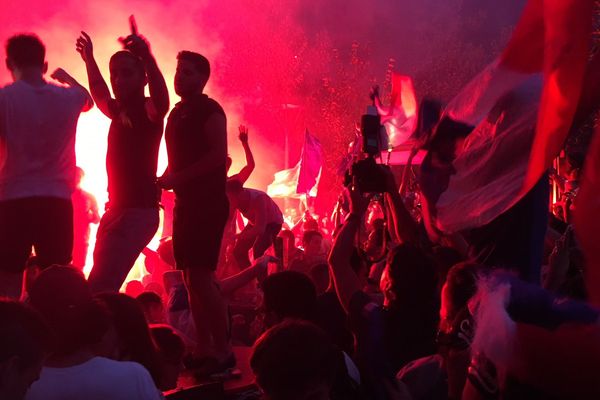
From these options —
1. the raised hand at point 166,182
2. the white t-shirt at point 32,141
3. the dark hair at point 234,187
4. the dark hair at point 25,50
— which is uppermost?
the dark hair at point 25,50

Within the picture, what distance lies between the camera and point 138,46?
481cm

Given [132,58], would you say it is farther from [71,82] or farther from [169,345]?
[169,345]

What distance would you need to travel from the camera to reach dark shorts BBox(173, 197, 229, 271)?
476 cm

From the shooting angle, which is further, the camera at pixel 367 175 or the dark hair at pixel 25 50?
the dark hair at pixel 25 50

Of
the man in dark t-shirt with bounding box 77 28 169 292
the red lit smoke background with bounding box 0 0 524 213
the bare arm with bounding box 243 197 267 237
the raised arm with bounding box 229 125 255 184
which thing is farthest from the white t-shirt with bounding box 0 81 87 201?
the red lit smoke background with bounding box 0 0 524 213

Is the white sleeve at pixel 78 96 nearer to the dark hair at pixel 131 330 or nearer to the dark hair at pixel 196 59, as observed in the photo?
the dark hair at pixel 196 59

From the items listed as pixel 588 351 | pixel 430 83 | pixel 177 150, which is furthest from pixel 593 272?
pixel 430 83

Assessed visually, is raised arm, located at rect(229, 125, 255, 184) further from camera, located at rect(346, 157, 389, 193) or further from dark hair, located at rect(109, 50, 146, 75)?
camera, located at rect(346, 157, 389, 193)

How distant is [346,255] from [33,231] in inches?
76.3

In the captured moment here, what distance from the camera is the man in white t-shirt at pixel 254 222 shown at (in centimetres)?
959

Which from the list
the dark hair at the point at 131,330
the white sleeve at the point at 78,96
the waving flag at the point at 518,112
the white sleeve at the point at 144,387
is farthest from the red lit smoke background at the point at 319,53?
the white sleeve at the point at 144,387

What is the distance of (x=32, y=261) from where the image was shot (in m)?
6.05

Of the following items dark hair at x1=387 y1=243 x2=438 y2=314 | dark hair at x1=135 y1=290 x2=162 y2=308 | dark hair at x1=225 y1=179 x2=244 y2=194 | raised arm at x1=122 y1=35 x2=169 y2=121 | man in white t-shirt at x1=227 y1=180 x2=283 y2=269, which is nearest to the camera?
dark hair at x1=387 y1=243 x2=438 y2=314

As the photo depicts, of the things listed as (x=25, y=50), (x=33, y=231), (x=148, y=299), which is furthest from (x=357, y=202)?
(x=148, y=299)
